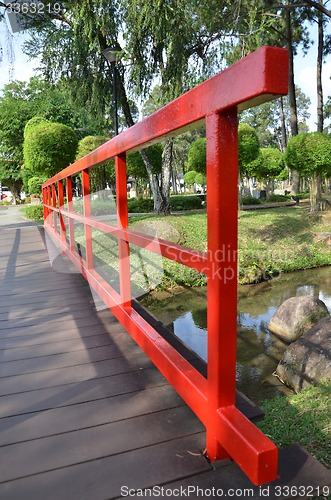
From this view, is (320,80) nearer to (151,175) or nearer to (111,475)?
(151,175)

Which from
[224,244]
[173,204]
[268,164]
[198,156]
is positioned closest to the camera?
[224,244]

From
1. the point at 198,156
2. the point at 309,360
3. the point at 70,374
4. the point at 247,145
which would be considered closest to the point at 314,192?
the point at 247,145

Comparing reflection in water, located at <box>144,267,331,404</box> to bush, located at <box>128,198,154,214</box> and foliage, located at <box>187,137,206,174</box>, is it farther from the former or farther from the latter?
bush, located at <box>128,198,154,214</box>

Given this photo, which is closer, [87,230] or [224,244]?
[224,244]

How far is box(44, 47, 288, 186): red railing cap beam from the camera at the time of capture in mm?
913

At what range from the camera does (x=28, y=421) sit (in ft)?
5.31

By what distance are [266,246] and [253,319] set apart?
381 centimetres

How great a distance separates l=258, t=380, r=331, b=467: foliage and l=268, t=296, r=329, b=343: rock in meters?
1.83

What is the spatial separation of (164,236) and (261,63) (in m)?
7.67

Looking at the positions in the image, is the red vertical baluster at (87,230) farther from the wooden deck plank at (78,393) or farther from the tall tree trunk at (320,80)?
the tall tree trunk at (320,80)

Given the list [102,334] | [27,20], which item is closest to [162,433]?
[102,334]

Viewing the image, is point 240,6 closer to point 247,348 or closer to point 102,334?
point 247,348

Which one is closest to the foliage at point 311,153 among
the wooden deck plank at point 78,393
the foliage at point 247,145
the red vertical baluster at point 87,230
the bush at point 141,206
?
the foliage at point 247,145

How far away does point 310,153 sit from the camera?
12250 mm
